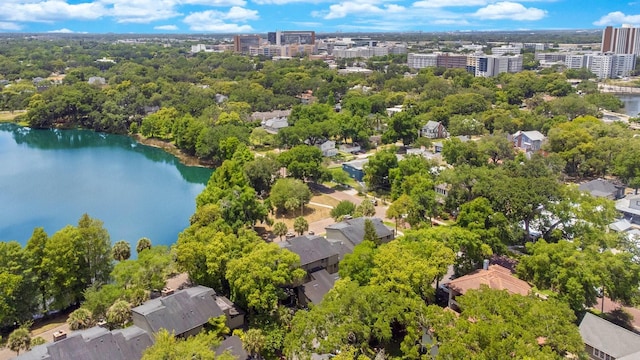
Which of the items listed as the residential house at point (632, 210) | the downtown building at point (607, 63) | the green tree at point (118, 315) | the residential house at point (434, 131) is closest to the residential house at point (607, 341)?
the green tree at point (118, 315)

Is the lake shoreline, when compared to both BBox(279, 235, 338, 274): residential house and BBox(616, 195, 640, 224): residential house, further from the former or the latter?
BBox(616, 195, 640, 224): residential house

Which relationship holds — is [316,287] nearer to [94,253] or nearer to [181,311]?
[181,311]

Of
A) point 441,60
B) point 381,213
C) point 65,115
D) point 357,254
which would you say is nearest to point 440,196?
point 381,213

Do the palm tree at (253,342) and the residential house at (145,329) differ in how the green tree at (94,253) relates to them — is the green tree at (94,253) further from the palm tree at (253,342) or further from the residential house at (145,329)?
the palm tree at (253,342)

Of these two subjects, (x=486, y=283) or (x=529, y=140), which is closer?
(x=486, y=283)

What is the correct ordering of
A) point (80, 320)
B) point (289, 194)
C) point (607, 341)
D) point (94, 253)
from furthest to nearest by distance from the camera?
point (289, 194) → point (94, 253) → point (80, 320) → point (607, 341)

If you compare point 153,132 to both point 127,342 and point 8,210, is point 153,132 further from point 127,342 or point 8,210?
point 127,342

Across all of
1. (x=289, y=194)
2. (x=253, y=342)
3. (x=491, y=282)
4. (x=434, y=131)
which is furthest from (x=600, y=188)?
(x=253, y=342)
